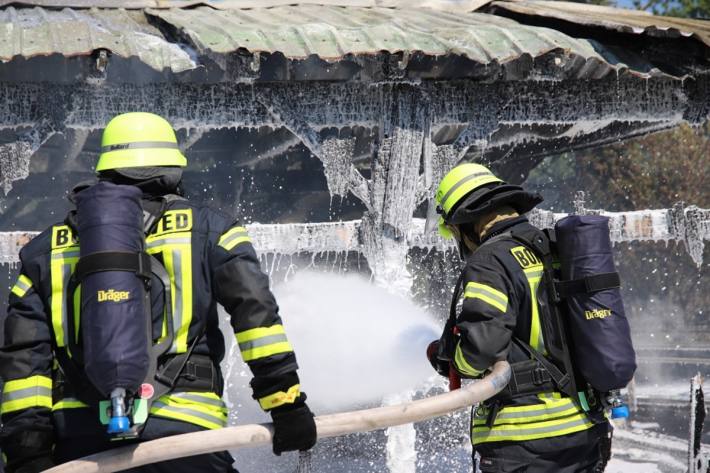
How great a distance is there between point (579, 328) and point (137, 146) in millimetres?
1918

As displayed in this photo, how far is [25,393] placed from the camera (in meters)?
3.18

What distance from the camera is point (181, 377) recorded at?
126 inches

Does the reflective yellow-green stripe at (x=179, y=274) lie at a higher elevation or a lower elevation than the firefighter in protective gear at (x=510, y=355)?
higher

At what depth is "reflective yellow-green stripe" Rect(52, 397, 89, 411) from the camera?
3.19m

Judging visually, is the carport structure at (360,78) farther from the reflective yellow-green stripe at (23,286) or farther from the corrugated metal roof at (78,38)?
the reflective yellow-green stripe at (23,286)

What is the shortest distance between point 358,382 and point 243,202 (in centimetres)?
543

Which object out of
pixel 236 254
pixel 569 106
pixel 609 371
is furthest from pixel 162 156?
pixel 569 106

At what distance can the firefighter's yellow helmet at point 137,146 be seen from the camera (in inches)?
132

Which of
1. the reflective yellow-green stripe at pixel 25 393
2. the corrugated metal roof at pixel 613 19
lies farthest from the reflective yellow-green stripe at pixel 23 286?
the corrugated metal roof at pixel 613 19

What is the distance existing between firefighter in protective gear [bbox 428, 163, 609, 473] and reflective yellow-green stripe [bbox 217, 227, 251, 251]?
1004 mm

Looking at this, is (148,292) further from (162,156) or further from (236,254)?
(162,156)

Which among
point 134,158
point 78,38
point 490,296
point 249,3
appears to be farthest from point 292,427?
point 249,3

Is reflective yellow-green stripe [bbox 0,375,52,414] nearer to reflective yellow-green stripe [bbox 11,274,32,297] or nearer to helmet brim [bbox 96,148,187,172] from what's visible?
reflective yellow-green stripe [bbox 11,274,32,297]

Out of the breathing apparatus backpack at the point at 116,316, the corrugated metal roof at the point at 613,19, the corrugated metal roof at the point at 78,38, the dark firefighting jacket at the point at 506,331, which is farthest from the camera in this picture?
the corrugated metal roof at the point at 613,19
